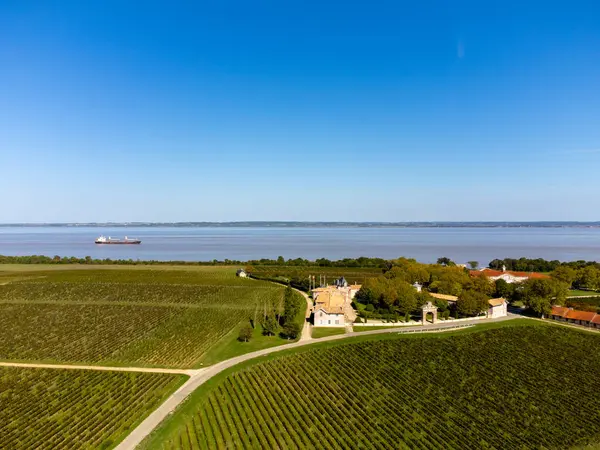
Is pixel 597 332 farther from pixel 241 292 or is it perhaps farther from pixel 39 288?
pixel 39 288

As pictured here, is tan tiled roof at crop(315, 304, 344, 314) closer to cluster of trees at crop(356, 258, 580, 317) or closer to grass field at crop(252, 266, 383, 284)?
cluster of trees at crop(356, 258, 580, 317)

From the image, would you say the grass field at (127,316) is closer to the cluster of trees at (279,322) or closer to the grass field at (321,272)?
the cluster of trees at (279,322)

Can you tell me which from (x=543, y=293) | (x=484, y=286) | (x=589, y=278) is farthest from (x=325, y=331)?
(x=589, y=278)

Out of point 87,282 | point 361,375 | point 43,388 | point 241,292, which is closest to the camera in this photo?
point 43,388

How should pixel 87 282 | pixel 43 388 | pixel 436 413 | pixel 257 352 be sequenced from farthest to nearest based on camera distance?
pixel 87 282
pixel 257 352
pixel 43 388
pixel 436 413

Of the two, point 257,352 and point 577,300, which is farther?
point 577,300

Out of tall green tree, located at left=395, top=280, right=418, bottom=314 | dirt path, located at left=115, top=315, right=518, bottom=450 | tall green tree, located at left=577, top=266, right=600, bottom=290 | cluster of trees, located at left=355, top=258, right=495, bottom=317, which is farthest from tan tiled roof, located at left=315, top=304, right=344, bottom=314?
tall green tree, located at left=577, top=266, right=600, bottom=290

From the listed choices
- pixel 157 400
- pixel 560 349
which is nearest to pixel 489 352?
pixel 560 349
